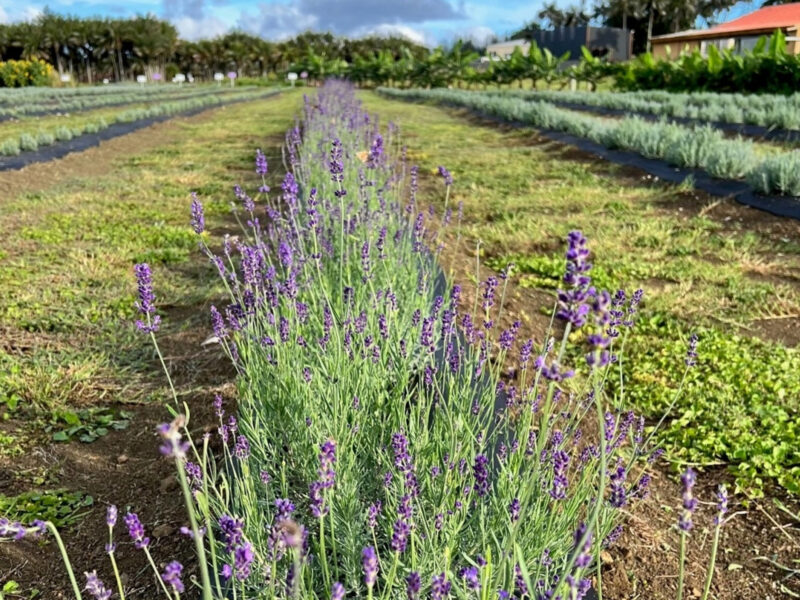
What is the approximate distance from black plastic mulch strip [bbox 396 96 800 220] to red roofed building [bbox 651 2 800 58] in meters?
20.6

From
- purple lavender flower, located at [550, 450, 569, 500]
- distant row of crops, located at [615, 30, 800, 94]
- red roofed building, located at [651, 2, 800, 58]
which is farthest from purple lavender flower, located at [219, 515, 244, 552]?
red roofed building, located at [651, 2, 800, 58]

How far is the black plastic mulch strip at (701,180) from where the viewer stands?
5941 millimetres

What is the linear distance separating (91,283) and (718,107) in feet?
41.8

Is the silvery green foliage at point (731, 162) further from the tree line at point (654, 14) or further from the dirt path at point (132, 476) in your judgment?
the tree line at point (654, 14)

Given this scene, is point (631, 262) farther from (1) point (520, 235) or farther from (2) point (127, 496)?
(2) point (127, 496)

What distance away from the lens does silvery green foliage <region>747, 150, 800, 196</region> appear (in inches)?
233

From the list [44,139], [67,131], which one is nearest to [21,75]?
[67,131]

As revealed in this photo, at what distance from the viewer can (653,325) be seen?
3811 millimetres

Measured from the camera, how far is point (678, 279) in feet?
14.8

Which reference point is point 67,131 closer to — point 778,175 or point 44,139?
point 44,139

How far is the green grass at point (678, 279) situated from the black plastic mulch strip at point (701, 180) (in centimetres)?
31

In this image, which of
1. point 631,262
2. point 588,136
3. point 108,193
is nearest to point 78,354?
point 631,262

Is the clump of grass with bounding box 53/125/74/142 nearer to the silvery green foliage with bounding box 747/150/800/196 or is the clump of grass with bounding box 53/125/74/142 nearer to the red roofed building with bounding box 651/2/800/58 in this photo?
the silvery green foliage with bounding box 747/150/800/196

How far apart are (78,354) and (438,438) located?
2575 millimetres
